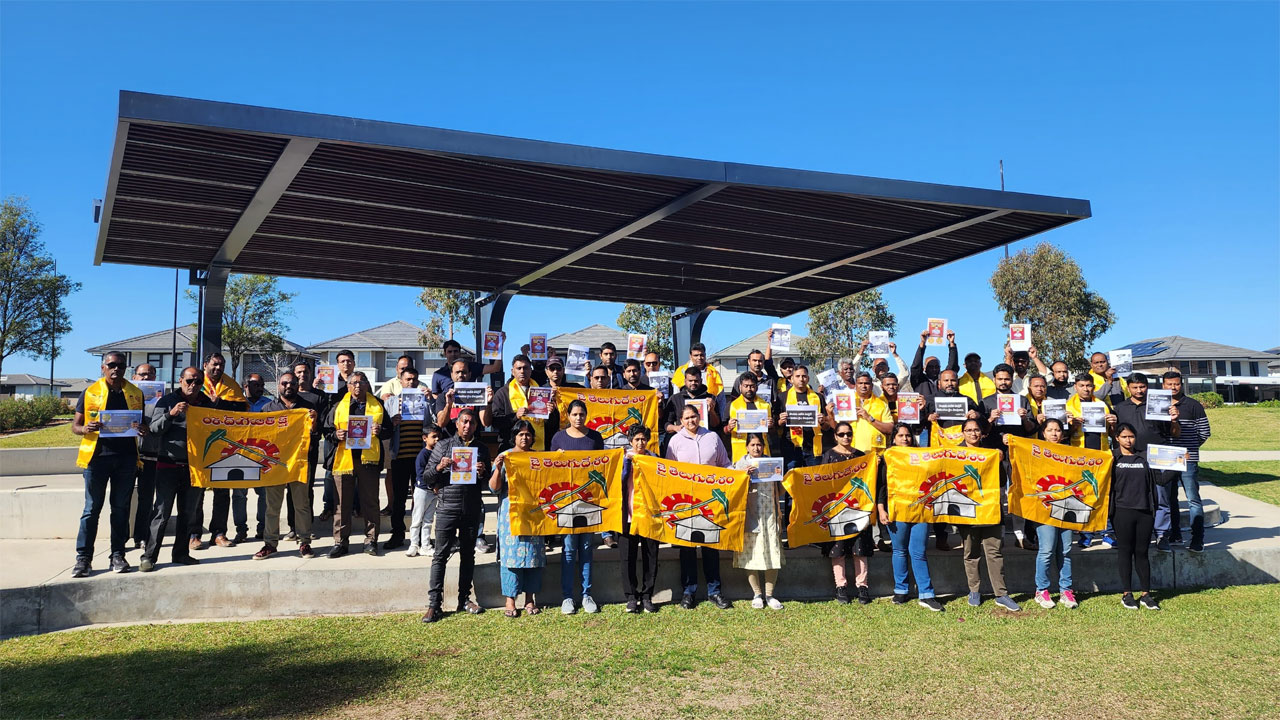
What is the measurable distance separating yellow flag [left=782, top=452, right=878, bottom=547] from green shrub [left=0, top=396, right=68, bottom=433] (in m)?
28.7

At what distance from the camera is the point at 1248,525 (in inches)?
447

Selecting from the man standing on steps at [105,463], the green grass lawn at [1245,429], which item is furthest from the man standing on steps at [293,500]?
the green grass lawn at [1245,429]

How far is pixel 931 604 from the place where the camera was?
27.3ft

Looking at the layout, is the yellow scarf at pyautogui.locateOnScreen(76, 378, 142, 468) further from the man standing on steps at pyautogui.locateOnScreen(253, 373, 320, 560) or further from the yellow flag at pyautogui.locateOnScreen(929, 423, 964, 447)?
the yellow flag at pyautogui.locateOnScreen(929, 423, 964, 447)

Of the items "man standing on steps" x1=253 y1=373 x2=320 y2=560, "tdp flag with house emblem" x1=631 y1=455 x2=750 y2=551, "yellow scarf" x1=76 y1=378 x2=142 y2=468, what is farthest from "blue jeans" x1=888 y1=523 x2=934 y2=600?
"yellow scarf" x1=76 y1=378 x2=142 y2=468

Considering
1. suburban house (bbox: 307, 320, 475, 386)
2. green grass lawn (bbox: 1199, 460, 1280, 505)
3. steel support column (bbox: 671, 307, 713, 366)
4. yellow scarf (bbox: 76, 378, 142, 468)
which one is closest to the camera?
yellow scarf (bbox: 76, 378, 142, 468)

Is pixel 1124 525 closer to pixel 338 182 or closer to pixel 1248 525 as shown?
pixel 1248 525

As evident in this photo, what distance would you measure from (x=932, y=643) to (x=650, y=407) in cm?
416

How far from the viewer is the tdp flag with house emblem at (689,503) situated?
8.17 m

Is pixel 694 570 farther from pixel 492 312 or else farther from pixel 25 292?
pixel 25 292

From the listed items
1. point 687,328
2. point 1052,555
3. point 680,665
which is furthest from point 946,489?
point 687,328

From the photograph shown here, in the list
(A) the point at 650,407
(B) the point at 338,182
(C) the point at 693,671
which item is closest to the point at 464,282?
(B) the point at 338,182

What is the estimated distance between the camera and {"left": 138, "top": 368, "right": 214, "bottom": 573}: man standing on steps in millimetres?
8453

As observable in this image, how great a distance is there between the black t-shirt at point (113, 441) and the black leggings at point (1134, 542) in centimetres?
1085
